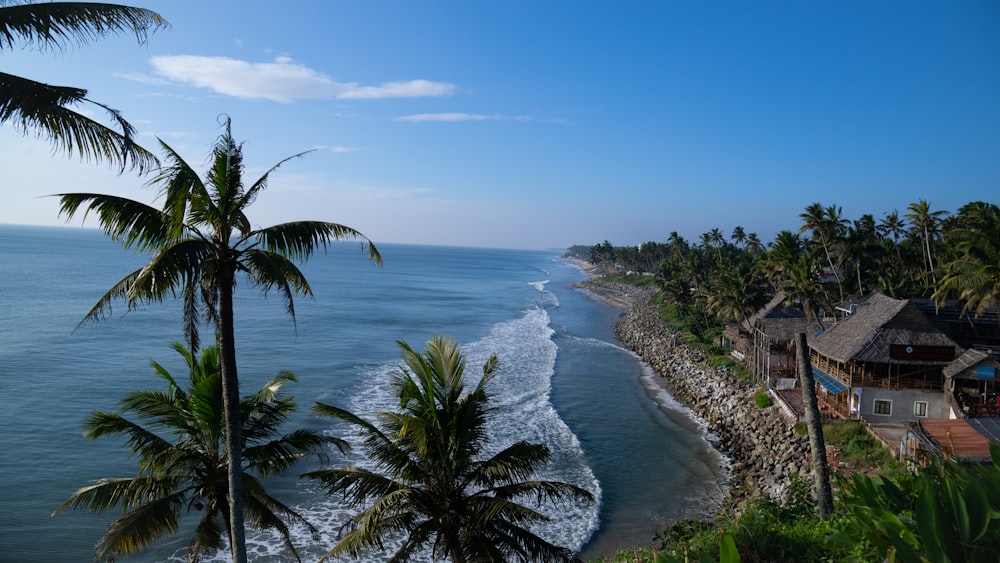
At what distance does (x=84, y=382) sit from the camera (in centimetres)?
3244

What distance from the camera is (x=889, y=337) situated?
77.8 ft

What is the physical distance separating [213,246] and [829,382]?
26.6 metres

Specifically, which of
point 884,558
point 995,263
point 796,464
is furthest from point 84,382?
point 995,263

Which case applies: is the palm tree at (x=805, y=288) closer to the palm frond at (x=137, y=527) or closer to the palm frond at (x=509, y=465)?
the palm frond at (x=509, y=465)

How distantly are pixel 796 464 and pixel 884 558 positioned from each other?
19.6 m

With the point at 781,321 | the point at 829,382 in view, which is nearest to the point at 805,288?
the point at 781,321

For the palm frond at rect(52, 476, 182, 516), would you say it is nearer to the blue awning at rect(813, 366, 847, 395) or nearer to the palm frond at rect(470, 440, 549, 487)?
the palm frond at rect(470, 440, 549, 487)

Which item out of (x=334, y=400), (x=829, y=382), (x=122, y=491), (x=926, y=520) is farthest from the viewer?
(x=334, y=400)

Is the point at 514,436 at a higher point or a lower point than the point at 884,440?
lower

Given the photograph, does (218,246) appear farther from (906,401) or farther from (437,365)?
(906,401)

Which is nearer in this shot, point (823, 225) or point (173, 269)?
point (173, 269)

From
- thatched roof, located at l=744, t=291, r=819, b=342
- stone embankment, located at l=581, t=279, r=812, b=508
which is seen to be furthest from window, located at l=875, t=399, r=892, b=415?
thatched roof, located at l=744, t=291, r=819, b=342

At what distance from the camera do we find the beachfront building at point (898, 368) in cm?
2336

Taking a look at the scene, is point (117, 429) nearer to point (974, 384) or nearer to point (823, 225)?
point (974, 384)
